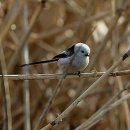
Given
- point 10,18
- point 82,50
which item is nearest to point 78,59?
point 82,50

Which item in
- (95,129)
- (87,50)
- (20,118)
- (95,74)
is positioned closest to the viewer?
(95,74)

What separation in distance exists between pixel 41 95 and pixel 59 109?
0.17 meters

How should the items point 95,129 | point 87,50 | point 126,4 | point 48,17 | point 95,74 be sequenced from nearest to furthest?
point 95,74
point 87,50
point 126,4
point 95,129
point 48,17

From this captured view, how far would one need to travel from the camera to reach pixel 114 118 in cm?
211

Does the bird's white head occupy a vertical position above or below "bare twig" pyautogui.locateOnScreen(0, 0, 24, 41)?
below

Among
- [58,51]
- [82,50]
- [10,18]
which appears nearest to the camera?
[82,50]

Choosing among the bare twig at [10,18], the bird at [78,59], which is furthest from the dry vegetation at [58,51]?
the bird at [78,59]

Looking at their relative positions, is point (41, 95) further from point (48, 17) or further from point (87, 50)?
point (87, 50)

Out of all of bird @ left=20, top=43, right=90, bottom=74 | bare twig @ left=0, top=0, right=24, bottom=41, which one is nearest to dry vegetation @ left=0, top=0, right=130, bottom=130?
bare twig @ left=0, top=0, right=24, bottom=41

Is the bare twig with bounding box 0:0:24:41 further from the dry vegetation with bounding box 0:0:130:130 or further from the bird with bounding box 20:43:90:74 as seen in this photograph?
the bird with bounding box 20:43:90:74

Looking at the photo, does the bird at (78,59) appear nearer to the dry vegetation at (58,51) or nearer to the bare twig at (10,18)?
the dry vegetation at (58,51)

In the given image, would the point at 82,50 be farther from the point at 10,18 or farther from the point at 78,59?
the point at 10,18

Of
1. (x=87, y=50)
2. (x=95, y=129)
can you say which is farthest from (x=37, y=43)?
(x=87, y=50)

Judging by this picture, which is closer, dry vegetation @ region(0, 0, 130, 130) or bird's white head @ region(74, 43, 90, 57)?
bird's white head @ region(74, 43, 90, 57)
